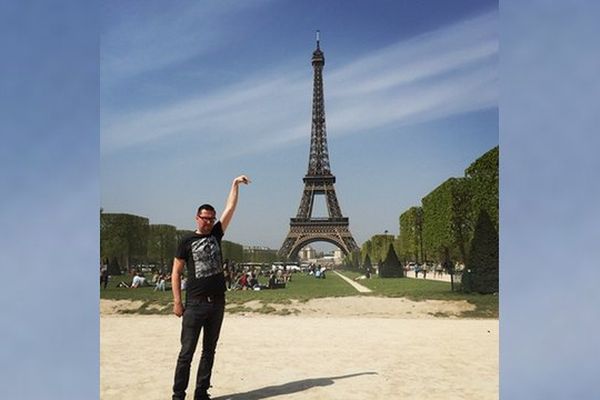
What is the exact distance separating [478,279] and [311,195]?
25331mm

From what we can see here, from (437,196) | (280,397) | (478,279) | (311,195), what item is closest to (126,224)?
(437,196)

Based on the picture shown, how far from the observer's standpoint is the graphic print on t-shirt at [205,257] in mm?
4371

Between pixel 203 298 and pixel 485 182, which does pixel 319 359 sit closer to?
pixel 203 298

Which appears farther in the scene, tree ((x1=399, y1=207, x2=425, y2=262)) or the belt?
tree ((x1=399, y1=207, x2=425, y2=262))

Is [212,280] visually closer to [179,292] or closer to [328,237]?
[179,292]

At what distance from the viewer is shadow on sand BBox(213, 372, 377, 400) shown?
4.86 m

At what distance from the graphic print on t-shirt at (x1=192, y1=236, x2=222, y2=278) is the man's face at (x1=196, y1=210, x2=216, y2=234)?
0.24 feet

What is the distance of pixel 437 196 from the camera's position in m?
22.4

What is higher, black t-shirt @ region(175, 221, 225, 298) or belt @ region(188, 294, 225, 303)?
black t-shirt @ region(175, 221, 225, 298)

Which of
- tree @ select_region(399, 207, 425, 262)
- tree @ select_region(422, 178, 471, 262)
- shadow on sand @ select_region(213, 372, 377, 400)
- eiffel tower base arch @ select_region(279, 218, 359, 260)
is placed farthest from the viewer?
eiffel tower base arch @ select_region(279, 218, 359, 260)

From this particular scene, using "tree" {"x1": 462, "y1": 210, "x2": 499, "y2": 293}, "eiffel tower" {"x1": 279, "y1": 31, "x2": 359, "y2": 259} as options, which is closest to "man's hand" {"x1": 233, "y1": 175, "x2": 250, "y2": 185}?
"tree" {"x1": 462, "y1": 210, "x2": 499, "y2": 293}

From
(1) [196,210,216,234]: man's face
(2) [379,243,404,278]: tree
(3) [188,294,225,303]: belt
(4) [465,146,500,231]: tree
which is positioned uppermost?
(4) [465,146,500,231]: tree

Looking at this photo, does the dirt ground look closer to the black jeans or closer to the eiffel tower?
the black jeans

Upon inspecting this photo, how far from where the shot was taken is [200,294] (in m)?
4.35
